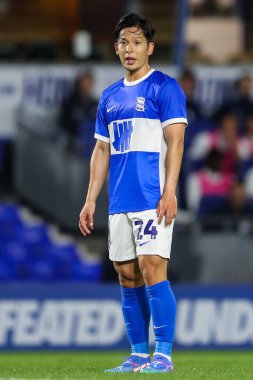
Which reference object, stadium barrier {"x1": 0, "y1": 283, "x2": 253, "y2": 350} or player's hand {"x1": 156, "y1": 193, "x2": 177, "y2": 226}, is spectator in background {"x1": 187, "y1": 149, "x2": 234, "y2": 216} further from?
player's hand {"x1": 156, "y1": 193, "x2": 177, "y2": 226}

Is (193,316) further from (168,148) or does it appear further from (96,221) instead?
(168,148)

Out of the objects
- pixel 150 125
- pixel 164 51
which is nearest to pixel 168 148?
pixel 150 125

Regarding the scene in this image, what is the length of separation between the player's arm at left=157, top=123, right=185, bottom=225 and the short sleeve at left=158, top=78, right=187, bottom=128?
0.03 meters

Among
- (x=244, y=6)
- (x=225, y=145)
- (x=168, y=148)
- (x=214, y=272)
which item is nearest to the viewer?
(x=168, y=148)

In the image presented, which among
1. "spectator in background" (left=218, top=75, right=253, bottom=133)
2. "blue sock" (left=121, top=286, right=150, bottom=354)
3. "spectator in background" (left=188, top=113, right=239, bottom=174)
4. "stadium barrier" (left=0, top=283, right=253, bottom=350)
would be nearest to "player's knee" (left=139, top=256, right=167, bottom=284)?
"blue sock" (left=121, top=286, right=150, bottom=354)

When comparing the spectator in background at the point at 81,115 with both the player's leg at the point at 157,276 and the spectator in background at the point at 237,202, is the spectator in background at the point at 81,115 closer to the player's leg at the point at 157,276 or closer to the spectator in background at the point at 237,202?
the spectator in background at the point at 237,202

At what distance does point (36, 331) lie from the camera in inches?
488

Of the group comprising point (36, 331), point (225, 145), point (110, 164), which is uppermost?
point (110, 164)

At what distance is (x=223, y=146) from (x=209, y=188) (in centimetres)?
77

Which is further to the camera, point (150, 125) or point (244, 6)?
point (244, 6)

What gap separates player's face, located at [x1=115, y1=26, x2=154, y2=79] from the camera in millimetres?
7109

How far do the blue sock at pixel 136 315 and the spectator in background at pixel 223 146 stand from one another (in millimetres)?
7693

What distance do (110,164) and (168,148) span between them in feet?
1.38

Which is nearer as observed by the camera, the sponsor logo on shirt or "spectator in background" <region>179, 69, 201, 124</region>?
the sponsor logo on shirt
